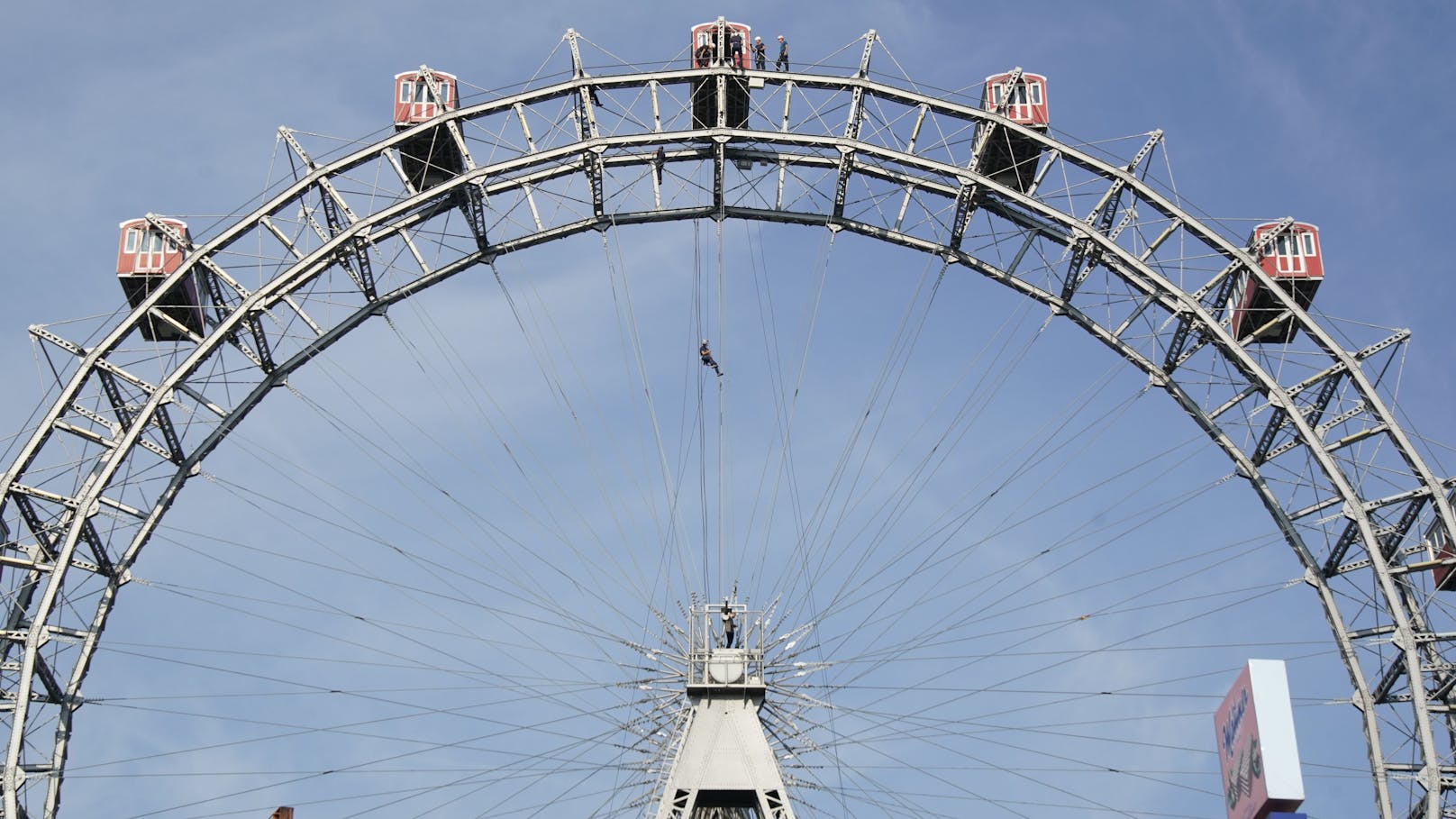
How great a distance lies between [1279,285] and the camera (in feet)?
186

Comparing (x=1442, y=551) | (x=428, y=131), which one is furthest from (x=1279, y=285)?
(x=428, y=131)

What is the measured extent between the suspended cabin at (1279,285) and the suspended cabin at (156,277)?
86.4ft

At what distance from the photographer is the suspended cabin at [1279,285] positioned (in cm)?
5622

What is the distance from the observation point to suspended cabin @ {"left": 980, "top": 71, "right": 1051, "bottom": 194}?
56.2 meters

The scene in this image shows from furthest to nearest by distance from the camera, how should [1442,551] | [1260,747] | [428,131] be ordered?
[428,131] → [1442,551] → [1260,747]

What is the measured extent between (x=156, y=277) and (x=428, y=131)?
7702mm

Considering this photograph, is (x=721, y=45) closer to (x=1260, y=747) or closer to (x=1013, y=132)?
(x=1013, y=132)

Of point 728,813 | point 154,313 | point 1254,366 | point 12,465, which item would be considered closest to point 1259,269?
point 1254,366

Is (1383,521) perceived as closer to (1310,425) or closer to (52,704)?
(1310,425)

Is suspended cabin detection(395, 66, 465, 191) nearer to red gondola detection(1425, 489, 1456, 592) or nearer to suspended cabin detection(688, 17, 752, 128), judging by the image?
suspended cabin detection(688, 17, 752, 128)

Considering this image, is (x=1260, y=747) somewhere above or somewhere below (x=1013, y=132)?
below

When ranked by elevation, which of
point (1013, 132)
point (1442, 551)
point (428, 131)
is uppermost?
point (1013, 132)

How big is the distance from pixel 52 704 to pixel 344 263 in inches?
504

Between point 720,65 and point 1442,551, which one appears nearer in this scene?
point 1442,551
